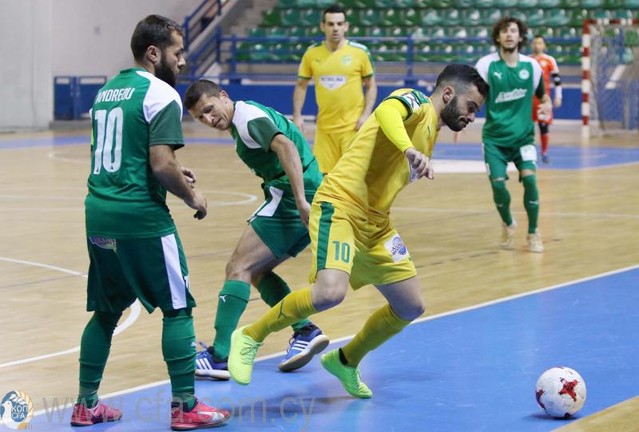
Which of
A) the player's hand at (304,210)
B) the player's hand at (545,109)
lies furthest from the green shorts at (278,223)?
the player's hand at (545,109)

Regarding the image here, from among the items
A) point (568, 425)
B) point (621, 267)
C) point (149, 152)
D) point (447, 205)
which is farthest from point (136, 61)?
point (447, 205)

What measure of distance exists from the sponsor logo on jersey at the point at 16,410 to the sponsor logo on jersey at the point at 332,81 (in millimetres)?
6809

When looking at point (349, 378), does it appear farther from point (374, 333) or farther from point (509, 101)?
point (509, 101)

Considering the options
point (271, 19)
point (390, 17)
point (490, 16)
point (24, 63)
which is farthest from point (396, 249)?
point (271, 19)

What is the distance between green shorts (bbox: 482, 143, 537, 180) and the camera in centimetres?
1156

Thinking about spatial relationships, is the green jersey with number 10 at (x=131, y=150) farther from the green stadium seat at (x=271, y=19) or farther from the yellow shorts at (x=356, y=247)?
the green stadium seat at (x=271, y=19)

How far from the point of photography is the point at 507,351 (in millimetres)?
7484

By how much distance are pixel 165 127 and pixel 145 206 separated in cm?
37

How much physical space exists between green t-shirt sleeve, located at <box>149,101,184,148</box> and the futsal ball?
6.79 ft

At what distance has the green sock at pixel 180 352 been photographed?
572cm

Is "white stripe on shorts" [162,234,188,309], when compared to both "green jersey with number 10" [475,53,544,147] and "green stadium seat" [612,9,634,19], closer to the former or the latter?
"green jersey with number 10" [475,53,544,147]

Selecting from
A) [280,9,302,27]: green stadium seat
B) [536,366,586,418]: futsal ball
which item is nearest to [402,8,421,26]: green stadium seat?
[280,9,302,27]: green stadium seat

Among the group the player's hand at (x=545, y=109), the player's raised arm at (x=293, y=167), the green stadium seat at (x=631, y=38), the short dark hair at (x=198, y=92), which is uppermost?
the short dark hair at (x=198, y=92)

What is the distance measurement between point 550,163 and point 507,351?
1326cm
